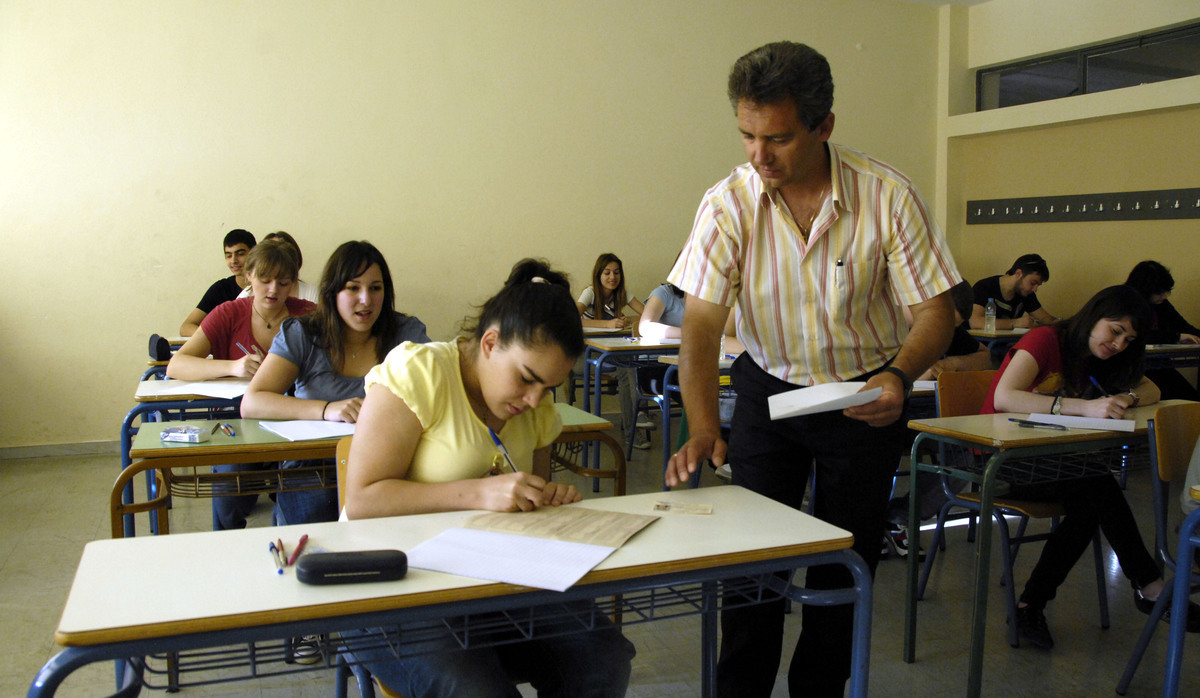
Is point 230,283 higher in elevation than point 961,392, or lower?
higher

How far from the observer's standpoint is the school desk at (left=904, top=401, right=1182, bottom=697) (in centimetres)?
224

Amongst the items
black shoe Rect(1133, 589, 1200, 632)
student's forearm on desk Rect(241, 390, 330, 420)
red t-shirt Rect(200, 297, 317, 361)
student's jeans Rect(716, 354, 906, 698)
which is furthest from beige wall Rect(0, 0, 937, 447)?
student's jeans Rect(716, 354, 906, 698)

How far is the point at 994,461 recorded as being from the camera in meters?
2.28

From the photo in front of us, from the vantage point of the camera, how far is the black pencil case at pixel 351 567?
3.78 feet

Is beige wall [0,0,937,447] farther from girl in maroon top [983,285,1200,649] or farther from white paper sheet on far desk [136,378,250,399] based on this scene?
girl in maroon top [983,285,1200,649]

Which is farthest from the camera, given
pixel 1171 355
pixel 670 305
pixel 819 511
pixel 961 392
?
pixel 670 305

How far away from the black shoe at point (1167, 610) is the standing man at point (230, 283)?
13.9 ft

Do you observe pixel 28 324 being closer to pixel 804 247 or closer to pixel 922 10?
pixel 804 247

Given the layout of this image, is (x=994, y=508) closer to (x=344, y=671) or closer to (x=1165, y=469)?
(x=1165, y=469)

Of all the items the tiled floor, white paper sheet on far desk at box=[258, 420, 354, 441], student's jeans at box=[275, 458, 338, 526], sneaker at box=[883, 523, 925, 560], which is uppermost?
white paper sheet on far desk at box=[258, 420, 354, 441]

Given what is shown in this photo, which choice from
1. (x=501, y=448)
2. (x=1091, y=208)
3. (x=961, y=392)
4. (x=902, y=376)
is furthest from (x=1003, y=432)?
(x=1091, y=208)

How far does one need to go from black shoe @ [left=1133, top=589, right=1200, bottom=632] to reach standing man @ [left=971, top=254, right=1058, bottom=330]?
3677 millimetres

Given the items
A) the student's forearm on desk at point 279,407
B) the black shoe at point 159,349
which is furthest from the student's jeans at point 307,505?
the black shoe at point 159,349

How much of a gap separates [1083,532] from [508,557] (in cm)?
209
